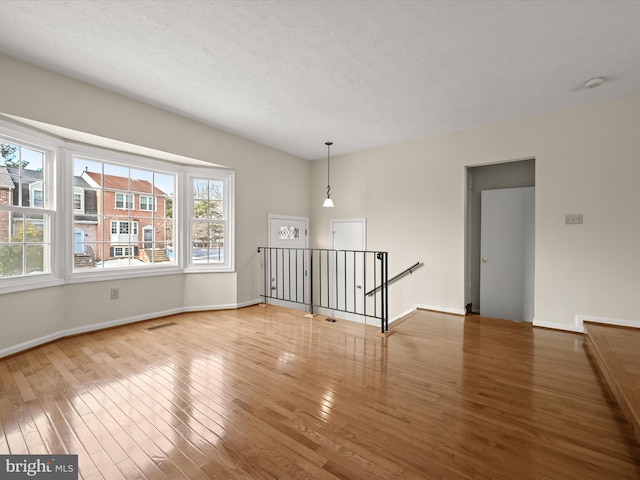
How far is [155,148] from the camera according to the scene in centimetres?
390

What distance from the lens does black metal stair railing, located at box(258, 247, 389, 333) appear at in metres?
5.51

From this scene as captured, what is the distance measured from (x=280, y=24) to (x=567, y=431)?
3.52 m

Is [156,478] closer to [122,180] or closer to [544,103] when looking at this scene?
[122,180]

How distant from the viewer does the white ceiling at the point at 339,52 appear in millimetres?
2162

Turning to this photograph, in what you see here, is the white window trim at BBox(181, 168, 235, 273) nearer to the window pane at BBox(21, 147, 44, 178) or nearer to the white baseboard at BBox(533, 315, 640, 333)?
the window pane at BBox(21, 147, 44, 178)

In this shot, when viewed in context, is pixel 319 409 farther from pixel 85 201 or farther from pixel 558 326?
pixel 85 201

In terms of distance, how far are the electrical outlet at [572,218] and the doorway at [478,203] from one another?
924 mm

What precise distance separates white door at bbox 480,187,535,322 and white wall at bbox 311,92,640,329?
0.49m

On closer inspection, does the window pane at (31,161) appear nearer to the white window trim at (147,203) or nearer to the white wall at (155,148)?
the white wall at (155,148)

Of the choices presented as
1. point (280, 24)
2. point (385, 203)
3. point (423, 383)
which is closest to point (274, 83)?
point (280, 24)

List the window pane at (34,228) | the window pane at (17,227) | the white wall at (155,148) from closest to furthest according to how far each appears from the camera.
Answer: the white wall at (155,148) < the window pane at (17,227) < the window pane at (34,228)

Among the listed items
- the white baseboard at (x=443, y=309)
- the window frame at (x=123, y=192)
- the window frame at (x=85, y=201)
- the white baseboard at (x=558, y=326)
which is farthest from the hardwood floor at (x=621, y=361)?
the window frame at (x=123, y=192)

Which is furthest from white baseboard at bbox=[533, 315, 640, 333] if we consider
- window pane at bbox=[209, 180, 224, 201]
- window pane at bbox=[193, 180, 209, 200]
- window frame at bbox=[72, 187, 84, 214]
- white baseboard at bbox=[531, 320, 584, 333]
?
window frame at bbox=[72, 187, 84, 214]

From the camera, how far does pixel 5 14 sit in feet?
7.31
